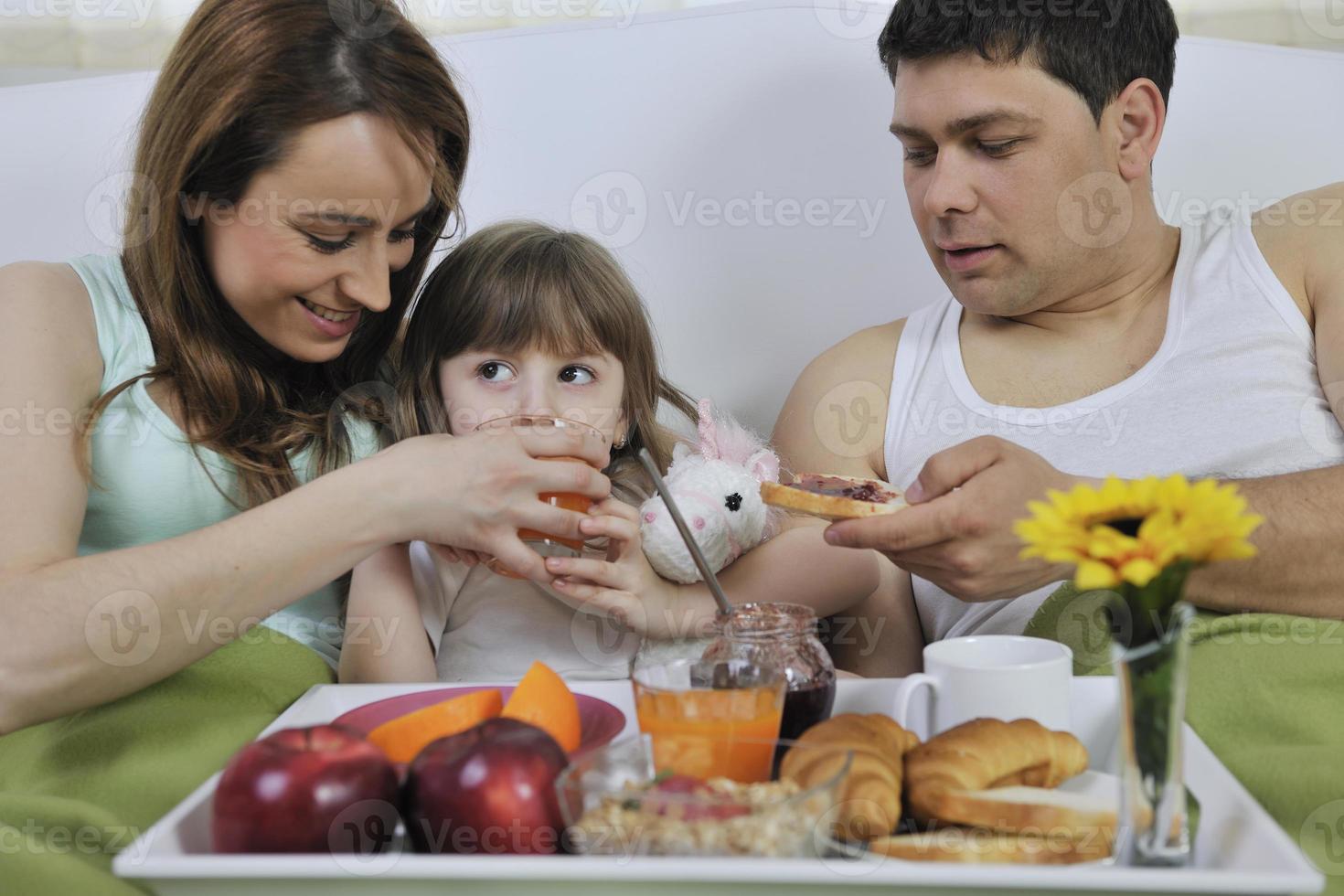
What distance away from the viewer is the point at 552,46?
81.8 inches

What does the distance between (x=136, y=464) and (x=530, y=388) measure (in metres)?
0.48

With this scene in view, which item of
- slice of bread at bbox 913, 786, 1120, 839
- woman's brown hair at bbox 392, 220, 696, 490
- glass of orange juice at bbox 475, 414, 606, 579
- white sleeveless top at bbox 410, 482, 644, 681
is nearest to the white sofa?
woman's brown hair at bbox 392, 220, 696, 490

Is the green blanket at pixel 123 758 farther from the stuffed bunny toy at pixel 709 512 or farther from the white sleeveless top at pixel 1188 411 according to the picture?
the white sleeveless top at pixel 1188 411

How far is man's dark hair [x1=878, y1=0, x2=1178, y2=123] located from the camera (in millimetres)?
1572

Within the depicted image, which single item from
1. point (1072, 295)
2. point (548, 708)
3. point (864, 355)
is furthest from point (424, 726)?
point (1072, 295)

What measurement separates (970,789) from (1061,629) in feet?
1.90

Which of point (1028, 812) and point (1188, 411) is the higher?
point (1188, 411)

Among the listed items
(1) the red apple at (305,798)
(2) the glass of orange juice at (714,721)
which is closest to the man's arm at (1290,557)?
(2) the glass of orange juice at (714,721)

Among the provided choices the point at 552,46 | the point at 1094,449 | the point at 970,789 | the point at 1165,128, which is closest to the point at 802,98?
the point at 552,46

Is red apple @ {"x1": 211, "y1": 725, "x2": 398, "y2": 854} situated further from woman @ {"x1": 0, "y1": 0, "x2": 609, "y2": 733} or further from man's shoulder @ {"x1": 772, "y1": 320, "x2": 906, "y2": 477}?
man's shoulder @ {"x1": 772, "y1": 320, "x2": 906, "y2": 477}

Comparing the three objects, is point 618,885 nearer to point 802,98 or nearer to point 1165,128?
point 802,98

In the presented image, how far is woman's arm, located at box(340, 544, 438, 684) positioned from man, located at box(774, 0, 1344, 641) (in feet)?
1.91

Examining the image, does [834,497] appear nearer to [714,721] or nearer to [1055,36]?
[714,721]

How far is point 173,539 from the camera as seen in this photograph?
119cm
